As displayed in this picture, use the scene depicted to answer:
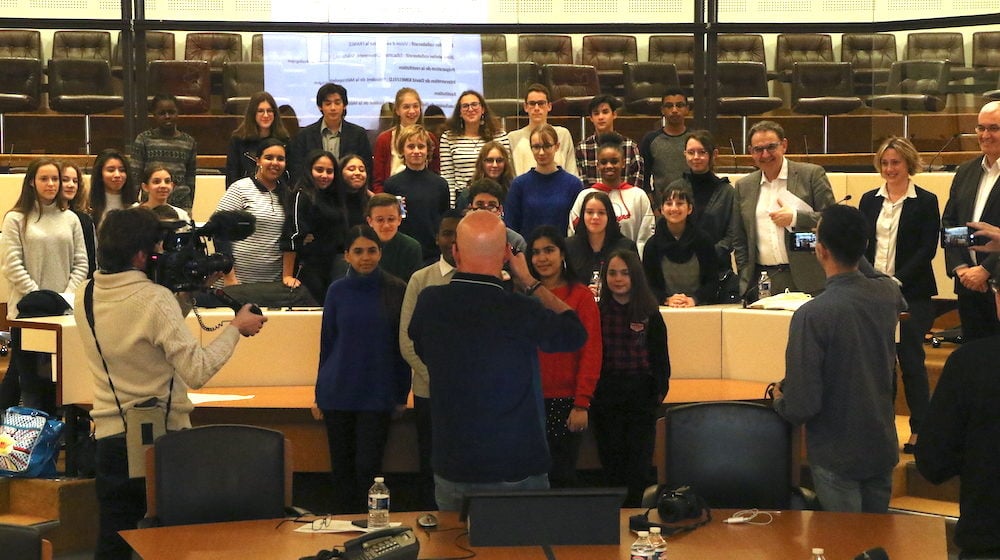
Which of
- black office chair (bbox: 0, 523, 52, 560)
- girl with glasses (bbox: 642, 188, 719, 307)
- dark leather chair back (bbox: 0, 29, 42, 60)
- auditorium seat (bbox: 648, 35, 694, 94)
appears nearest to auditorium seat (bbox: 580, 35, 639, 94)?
auditorium seat (bbox: 648, 35, 694, 94)

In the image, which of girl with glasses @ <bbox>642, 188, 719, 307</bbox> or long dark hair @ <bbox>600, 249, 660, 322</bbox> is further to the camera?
girl with glasses @ <bbox>642, 188, 719, 307</bbox>

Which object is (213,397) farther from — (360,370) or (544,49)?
(544,49)

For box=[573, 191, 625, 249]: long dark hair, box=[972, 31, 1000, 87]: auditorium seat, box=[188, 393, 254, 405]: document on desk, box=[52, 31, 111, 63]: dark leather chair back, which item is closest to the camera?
box=[188, 393, 254, 405]: document on desk

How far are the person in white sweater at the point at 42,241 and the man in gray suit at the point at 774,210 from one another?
11.0 feet

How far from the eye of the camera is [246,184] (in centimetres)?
691

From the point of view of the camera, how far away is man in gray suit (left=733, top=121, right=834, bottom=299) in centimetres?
664

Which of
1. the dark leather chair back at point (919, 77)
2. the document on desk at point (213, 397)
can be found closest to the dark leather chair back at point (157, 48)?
the document on desk at point (213, 397)

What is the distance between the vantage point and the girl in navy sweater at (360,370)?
5.38 m

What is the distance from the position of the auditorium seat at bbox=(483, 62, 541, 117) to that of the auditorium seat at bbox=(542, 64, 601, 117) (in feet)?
0.36

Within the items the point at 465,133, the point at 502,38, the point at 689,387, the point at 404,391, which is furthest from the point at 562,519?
the point at 502,38

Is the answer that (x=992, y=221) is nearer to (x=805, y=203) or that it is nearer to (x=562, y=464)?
(x=805, y=203)

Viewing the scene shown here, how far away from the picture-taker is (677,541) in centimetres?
386

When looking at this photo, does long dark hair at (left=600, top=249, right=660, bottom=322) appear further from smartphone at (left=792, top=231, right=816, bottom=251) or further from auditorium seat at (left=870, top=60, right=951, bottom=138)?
auditorium seat at (left=870, top=60, right=951, bottom=138)

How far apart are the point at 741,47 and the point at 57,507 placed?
19.6 ft
